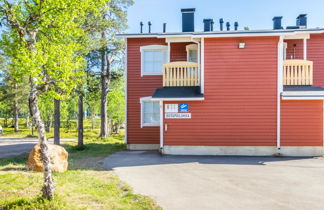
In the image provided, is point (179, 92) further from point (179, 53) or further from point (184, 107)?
point (179, 53)

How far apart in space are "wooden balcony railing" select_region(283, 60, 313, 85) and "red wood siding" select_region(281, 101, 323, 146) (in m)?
1.24

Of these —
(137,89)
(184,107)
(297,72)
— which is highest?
(297,72)

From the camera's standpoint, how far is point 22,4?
5.61 meters

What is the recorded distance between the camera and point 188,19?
14.4m

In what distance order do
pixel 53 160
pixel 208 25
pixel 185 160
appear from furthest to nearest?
pixel 208 25
pixel 185 160
pixel 53 160

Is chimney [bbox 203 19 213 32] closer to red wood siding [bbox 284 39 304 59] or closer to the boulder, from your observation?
red wood siding [bbox 284 39 304 59]

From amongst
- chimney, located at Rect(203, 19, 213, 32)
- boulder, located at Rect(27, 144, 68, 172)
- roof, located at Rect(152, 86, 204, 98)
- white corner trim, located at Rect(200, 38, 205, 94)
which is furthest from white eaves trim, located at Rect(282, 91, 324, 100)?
boulder, located at Rect(27, 144, 68, 172)

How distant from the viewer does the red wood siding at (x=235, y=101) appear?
10.9 metres

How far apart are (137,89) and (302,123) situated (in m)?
8.37

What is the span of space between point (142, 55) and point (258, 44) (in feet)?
20.1

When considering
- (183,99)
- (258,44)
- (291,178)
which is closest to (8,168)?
(183,99)

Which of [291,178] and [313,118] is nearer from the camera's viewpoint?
[291,178]

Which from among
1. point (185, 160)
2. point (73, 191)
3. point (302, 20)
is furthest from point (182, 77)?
point (302, 20)

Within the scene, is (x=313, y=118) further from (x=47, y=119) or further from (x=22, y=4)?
(x=47, y=119)
